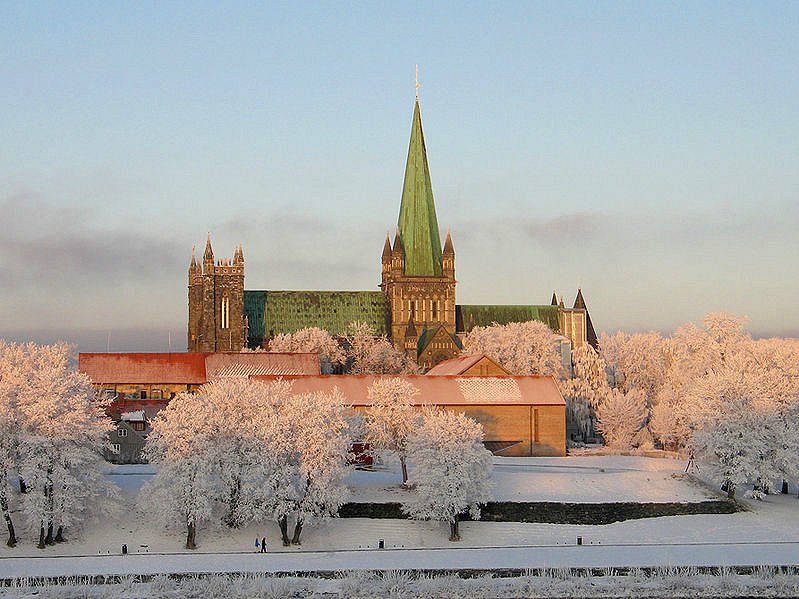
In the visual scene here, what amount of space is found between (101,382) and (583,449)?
4124cm

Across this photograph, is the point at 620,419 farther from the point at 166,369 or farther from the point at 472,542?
the point at 472,542

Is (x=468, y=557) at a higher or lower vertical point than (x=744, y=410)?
lower

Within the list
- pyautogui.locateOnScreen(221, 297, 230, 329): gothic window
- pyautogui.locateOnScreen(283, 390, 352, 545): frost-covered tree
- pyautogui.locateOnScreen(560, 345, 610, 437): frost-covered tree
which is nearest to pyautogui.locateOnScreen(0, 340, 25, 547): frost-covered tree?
pyautogui.locateOnScreen(283, 390, 352, 545): frost-covered tree

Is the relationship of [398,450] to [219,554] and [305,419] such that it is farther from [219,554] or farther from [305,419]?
[219,554]

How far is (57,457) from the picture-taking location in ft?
177

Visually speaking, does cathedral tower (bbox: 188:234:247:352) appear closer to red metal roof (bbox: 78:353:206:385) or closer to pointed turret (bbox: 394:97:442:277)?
pointed turret (bbox: 394:97:442:277)

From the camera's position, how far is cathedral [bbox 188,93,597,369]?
130 m

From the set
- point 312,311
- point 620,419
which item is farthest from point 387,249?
point 620,419

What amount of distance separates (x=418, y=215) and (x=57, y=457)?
89328 millimetres

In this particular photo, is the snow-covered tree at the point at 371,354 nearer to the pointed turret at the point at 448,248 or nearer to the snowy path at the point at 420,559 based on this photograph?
the pointed turret at the point at 448,248

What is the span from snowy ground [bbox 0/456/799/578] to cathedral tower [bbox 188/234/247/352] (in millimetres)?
62767

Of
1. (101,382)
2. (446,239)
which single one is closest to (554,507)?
(101,382)

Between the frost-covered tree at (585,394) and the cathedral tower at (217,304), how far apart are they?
44249 millimetres

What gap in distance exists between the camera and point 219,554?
52000mm
